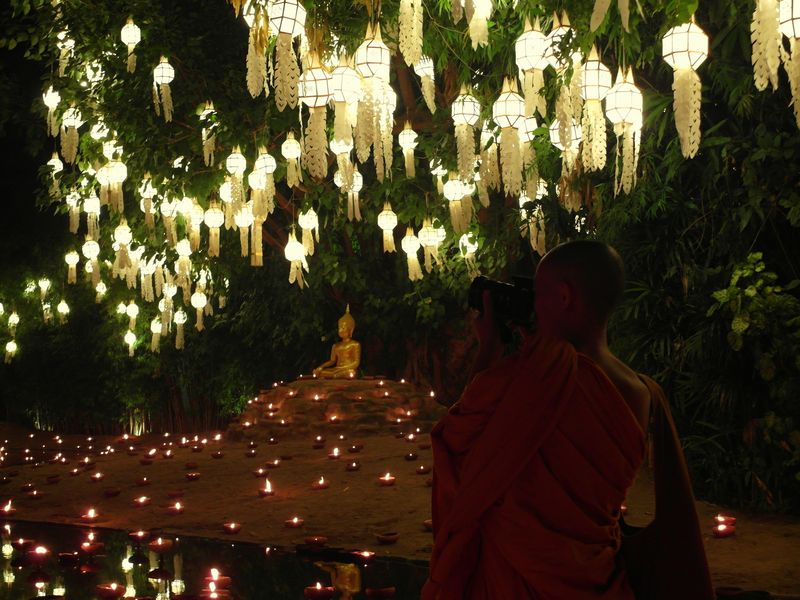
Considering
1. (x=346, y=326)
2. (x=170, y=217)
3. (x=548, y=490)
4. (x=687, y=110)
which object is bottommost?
(x=548, y=490)

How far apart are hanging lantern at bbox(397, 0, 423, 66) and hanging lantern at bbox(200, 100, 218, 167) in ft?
10.4

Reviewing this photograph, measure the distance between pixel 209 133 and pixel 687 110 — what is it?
15.5ft

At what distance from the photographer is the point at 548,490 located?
64.1 inches

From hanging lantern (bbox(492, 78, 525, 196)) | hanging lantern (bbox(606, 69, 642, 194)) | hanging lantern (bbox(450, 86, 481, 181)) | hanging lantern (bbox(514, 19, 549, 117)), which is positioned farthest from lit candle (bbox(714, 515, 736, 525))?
hanging lantern (bbox(450, 86, 481, 181))

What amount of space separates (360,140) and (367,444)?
11.4 ft

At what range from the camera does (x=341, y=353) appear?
9008mm

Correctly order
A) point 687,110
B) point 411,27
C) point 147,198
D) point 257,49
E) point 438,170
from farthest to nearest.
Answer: point 147,198
point 438,170
point 411,27
point 257,49
point 687,110

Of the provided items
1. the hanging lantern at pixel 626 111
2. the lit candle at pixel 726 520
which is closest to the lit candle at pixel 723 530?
the lit candle at pixel 726 520

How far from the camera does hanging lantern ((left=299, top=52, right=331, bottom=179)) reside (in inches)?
158

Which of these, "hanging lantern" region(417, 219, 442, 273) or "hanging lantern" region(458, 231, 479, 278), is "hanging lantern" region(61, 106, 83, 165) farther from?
"hanging lantern" region(458, 231, 479, 278)

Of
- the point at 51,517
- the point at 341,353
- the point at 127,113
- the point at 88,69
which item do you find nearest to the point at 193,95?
the point at 127,113

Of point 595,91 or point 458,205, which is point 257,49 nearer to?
point 595,91

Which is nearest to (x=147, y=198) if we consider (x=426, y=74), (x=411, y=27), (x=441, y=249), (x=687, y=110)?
(x=441, y=249)

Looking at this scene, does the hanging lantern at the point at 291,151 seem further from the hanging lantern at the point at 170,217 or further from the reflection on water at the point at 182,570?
the reflection on water at the point at 182,570
